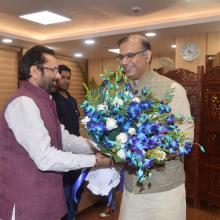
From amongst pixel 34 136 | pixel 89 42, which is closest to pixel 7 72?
pixel 89 42

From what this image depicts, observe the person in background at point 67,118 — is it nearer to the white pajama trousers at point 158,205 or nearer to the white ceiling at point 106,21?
the white pajama trousers at point 158,205

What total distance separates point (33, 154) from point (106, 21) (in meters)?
4.04

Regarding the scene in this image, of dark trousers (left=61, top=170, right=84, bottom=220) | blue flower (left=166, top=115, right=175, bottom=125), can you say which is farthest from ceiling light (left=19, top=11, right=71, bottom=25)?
blue flower (left=166, top=115, right=175, bottom=125)

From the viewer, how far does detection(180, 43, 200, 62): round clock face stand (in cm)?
544

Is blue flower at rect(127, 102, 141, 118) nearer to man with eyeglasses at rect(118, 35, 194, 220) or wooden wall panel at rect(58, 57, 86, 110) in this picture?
man with eyeglasses at rect(118, 35, 194, 220)

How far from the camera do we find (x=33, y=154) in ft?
5.00

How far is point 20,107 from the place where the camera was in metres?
1.54

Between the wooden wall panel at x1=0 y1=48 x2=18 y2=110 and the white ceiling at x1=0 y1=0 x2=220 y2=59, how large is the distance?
361 millimetres

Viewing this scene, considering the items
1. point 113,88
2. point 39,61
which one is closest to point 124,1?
point 39,61

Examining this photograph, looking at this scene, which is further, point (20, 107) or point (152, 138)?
point (20, 107)

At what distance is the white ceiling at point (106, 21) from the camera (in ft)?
13.8

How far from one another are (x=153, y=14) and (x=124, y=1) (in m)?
0.76

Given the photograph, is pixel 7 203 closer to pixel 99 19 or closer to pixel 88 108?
pixel 88 108

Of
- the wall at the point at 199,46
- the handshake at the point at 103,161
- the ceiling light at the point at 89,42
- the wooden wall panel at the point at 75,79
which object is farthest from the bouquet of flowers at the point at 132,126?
the wooden wall panel at the point at 75,79
